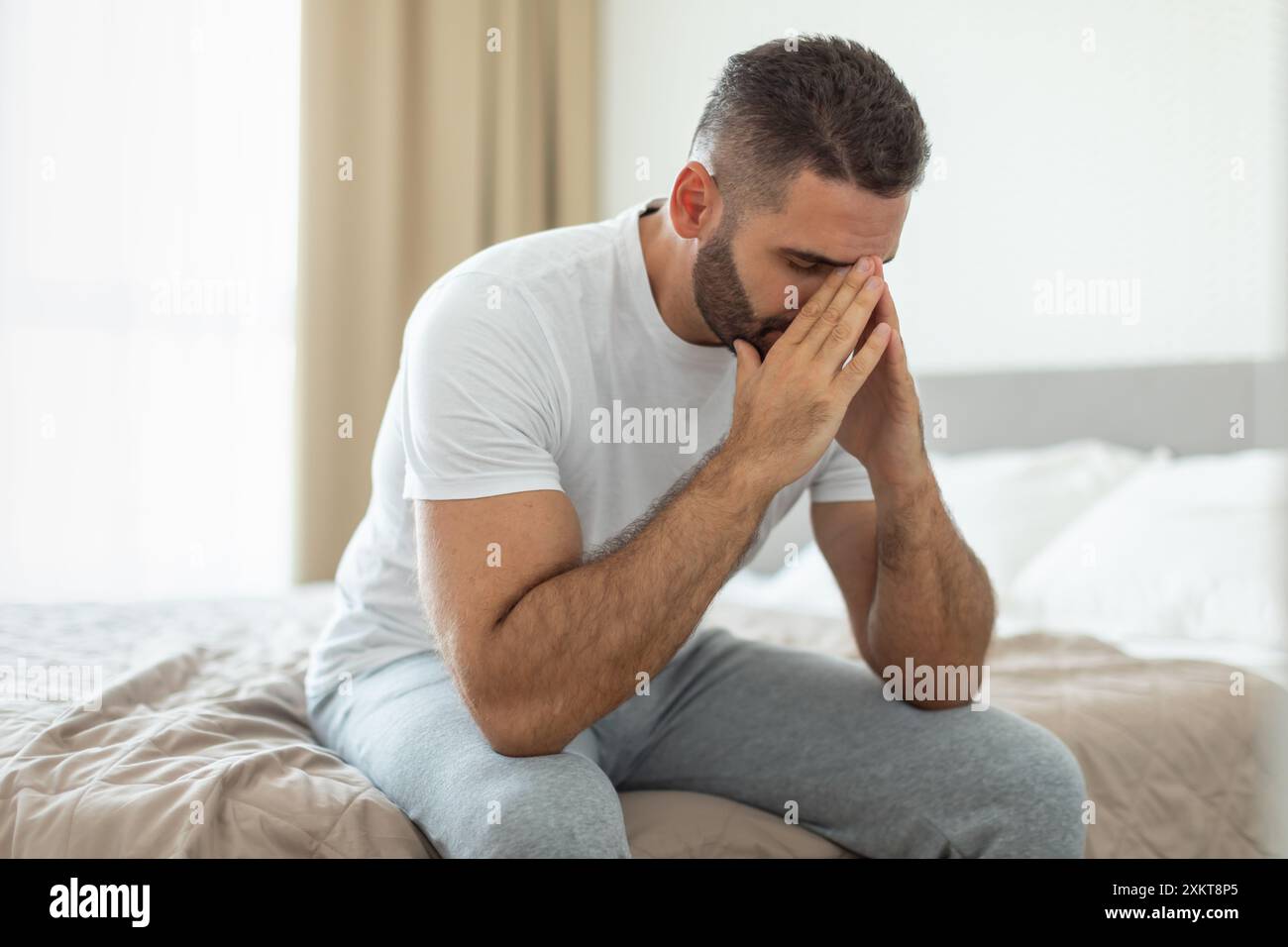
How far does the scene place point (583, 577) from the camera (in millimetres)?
966

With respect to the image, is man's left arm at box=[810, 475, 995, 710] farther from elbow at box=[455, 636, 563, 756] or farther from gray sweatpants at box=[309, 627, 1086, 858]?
elbow at box=[455, 636, 563, 756]

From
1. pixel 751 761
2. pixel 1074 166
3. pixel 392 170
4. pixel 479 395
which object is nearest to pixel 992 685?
pixel 751 761

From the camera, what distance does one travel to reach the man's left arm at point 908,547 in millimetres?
1189

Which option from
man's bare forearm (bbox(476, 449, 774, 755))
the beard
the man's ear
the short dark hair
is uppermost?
the short dark hair

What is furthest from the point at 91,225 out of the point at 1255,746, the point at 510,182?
the point at 1255,746

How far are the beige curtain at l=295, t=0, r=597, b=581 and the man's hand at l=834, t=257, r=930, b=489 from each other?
2.18 m

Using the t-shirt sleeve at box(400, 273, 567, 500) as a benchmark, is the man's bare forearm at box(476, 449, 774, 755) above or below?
below

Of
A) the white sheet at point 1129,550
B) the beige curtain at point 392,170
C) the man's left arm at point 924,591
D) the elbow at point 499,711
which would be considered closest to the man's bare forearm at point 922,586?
the man's left arm at point 924,591

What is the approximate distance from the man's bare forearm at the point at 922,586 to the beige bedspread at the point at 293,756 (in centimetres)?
20

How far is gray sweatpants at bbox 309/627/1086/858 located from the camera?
0.93 meters

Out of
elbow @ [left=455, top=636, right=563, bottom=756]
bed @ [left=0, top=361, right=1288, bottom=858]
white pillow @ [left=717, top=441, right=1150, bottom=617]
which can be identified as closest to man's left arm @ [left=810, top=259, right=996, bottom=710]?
bed @ [left=0, top=361, right=1288, bottom=858]

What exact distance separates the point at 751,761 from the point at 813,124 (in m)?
0.65

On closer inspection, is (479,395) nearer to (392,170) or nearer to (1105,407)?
(1105,407)
